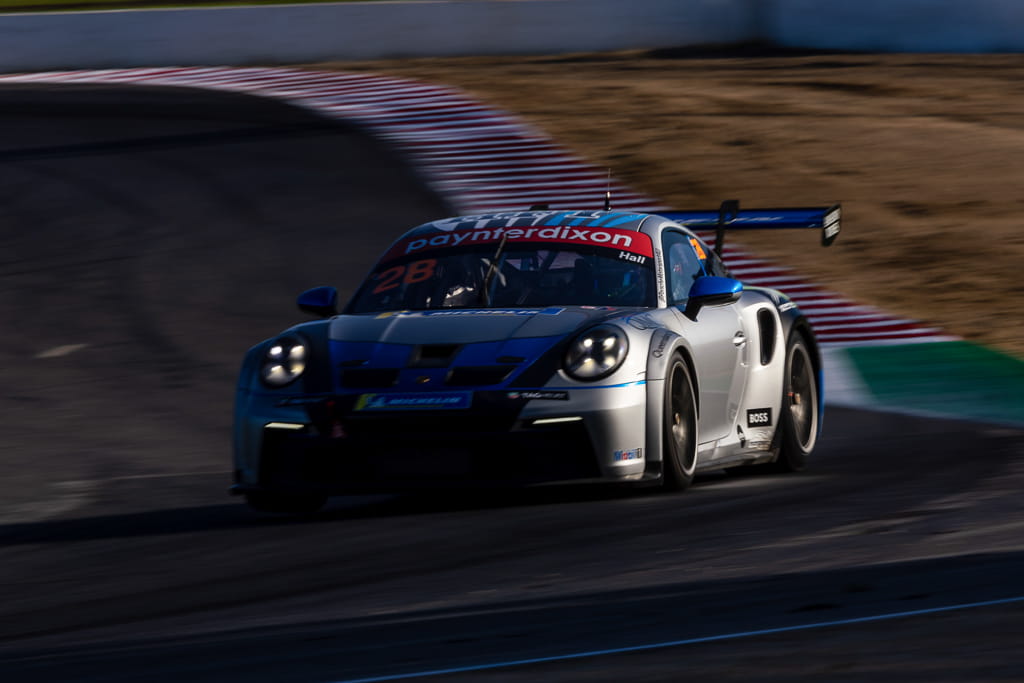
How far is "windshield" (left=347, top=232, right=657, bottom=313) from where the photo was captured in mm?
7516

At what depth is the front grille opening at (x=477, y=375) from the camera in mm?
6617

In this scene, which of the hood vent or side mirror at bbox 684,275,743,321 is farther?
side mirror at bbox 684,275,743,321

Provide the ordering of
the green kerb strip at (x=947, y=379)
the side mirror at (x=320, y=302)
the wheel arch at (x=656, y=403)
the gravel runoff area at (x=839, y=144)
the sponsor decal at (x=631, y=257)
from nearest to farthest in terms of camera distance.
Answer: the wheel arch at (x=656, y=403), the side mirror at (x=320, y=302), the sponsor decal at (x=631, y=257), the green kerb strip at (x=947, y=379), the gravel runoff area at (x=839, y=144)

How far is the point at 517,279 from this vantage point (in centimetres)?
761

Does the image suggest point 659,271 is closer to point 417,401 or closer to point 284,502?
point 417,401

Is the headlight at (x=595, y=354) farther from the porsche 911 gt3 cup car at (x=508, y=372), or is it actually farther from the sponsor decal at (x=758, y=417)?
the sponsor decal at (x=758, y=417)

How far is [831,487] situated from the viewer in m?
7.34

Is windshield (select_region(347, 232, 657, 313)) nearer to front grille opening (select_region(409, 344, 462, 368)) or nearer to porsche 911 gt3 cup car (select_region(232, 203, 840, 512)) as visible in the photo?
porsche 911 gt3 cup car (select_region(232, 203, 840, 512))

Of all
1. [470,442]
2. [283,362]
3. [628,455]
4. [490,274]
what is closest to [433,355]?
[470,442]

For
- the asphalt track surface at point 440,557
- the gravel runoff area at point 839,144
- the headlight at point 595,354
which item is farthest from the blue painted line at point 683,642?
the gravel runoff area at point 839,144

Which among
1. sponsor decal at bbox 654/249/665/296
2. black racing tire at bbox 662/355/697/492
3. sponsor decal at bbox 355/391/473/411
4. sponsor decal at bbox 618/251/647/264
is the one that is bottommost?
black racing tire at bbox 662/355/697/492

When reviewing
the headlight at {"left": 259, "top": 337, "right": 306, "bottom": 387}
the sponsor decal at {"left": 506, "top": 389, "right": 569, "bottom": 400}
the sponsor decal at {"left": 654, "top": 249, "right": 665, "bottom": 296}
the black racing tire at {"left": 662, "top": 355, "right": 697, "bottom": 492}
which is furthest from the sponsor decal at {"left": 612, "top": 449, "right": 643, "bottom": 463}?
the headlight at {"left": 259, "top": 337, "right": 306, "bottom": 387}

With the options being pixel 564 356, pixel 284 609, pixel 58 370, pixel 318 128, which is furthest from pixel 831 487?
pixel 318 128

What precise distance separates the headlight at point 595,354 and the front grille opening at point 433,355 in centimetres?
43
